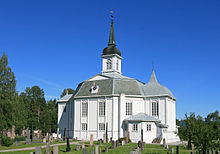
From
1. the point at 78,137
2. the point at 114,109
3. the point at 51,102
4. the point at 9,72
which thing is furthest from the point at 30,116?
the point at 114,109

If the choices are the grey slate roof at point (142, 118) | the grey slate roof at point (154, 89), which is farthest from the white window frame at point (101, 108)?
the grey slate roof at point (154, 89)

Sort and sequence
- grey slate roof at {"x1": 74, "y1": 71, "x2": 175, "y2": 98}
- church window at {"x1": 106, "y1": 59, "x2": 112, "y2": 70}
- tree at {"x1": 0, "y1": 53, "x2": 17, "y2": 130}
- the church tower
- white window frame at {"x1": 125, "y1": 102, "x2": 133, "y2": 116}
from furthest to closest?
church window at {"x1": 106, "y1": 59, "x2": 112, "y2": 70} < the church tower < grey slate roof at {"x1": 74, "y1": 71, "x2": 175, "y2": 98} < white window frame at {"x1": 125, "y1": 102, "x2": 133, "y2": 116} < tree at {"x1": 0, "y1": 53, "x2": 17, "y2": 130}

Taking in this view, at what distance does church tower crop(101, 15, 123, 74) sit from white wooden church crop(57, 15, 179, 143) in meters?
6.24

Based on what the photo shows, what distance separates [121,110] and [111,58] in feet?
44.7

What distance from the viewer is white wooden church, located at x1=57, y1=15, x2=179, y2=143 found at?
122 ft

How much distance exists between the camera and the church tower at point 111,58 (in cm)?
4819

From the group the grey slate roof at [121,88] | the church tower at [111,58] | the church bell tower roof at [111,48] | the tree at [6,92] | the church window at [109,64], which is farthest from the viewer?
the church window at [109,64]

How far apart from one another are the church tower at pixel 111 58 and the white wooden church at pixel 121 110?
6241mm

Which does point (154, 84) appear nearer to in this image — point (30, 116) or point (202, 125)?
point (202, 125)

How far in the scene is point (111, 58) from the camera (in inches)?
1908

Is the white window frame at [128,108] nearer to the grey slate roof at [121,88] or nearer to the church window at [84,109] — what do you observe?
the grey slate roof at [121,88]

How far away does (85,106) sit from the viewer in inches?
1626

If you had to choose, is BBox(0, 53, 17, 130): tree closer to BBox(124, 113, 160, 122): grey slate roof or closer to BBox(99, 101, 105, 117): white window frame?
BBox(99, 101, 105, 117): white window frame

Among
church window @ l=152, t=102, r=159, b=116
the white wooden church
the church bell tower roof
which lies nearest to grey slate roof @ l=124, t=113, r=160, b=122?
the white wooden church
